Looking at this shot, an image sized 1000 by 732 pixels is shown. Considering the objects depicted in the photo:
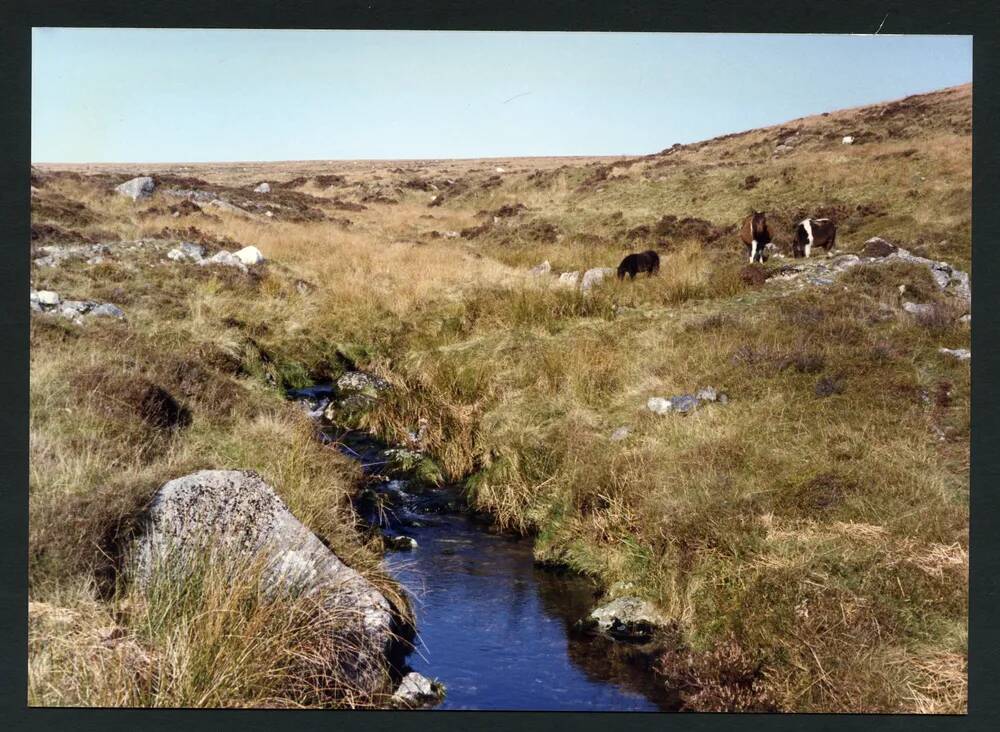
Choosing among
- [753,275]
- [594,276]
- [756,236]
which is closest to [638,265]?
[594,276]

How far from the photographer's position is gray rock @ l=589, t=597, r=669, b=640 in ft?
20.9

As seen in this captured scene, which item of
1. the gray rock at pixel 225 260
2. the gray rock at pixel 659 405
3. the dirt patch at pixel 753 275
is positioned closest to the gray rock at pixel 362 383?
the gray rock at pixel 659 405

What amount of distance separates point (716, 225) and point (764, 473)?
11.8m

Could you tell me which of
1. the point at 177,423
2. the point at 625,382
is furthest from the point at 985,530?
the point at 177,423

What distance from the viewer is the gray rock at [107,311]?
10.2m

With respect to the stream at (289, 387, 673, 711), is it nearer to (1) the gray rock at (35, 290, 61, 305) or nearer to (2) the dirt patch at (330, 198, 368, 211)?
(1) the gray rock at (35, 290, 61, 305)

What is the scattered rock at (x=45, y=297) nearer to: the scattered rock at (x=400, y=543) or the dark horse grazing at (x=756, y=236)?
the scattered rock at (x=400, y=543)

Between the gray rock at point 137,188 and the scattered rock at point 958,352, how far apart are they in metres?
16.4

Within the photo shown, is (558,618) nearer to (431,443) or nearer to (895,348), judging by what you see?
(431,443)

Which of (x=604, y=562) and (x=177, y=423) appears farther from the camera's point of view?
(x=177, y=423)

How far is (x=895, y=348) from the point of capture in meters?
9.16

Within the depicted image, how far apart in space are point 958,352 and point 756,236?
6.01 metres

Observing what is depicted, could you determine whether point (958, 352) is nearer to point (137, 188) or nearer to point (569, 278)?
point (569, 278)

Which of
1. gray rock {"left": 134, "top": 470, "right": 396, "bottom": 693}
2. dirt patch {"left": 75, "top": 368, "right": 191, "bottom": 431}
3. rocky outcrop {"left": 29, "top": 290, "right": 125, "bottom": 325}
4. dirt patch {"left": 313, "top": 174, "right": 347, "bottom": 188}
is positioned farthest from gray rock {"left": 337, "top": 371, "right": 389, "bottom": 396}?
dirt patch {"left": 313, "top": 174, "right": 347, "bottom": 188}
